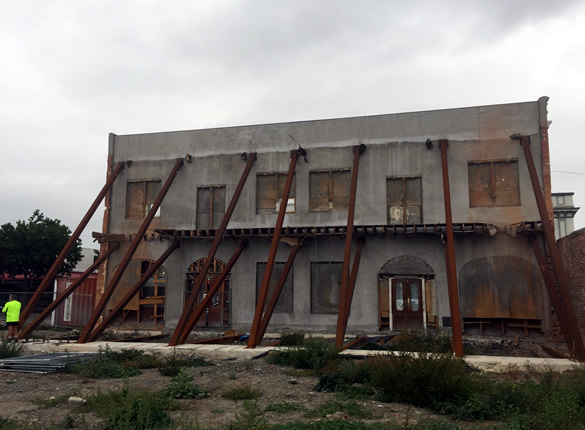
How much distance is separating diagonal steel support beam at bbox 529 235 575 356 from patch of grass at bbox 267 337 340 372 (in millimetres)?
5991

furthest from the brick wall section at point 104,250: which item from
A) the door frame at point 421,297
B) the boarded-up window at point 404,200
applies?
the boarded-up window at point 404,200

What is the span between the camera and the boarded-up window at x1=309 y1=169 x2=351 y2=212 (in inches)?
693

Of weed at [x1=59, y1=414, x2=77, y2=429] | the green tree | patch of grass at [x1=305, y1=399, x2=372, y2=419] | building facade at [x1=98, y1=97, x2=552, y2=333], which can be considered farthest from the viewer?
the green tree

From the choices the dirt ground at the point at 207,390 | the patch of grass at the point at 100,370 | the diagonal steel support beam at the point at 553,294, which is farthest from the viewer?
the diagonal steel support beam at the point at 553,294

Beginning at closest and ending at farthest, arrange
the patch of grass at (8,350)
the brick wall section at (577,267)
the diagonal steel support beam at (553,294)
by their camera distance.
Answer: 1. the patch of grass at (8,350)
2. the diagonal steel support beam at (553,294)
3. the brick wall section at (577,267)

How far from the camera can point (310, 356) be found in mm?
10938

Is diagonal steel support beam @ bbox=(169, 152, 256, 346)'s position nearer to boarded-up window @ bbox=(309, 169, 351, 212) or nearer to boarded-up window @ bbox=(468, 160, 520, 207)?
boarded-up window @ bbox=(309, 169, 351, 212)

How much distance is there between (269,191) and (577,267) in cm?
1049

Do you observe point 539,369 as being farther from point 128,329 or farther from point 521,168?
point 128,329

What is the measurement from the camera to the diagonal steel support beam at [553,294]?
40.6 feet

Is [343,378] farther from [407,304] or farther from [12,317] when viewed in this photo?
[12,317]

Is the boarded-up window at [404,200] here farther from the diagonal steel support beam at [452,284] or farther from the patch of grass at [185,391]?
the patch of grass at [185,391]

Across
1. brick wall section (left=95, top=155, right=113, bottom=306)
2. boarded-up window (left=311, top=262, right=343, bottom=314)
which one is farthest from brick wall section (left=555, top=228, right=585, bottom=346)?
brick wall section (left=95, top=155, right=113, bottom=306)

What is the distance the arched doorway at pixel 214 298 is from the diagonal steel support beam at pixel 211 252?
61.6 inches
